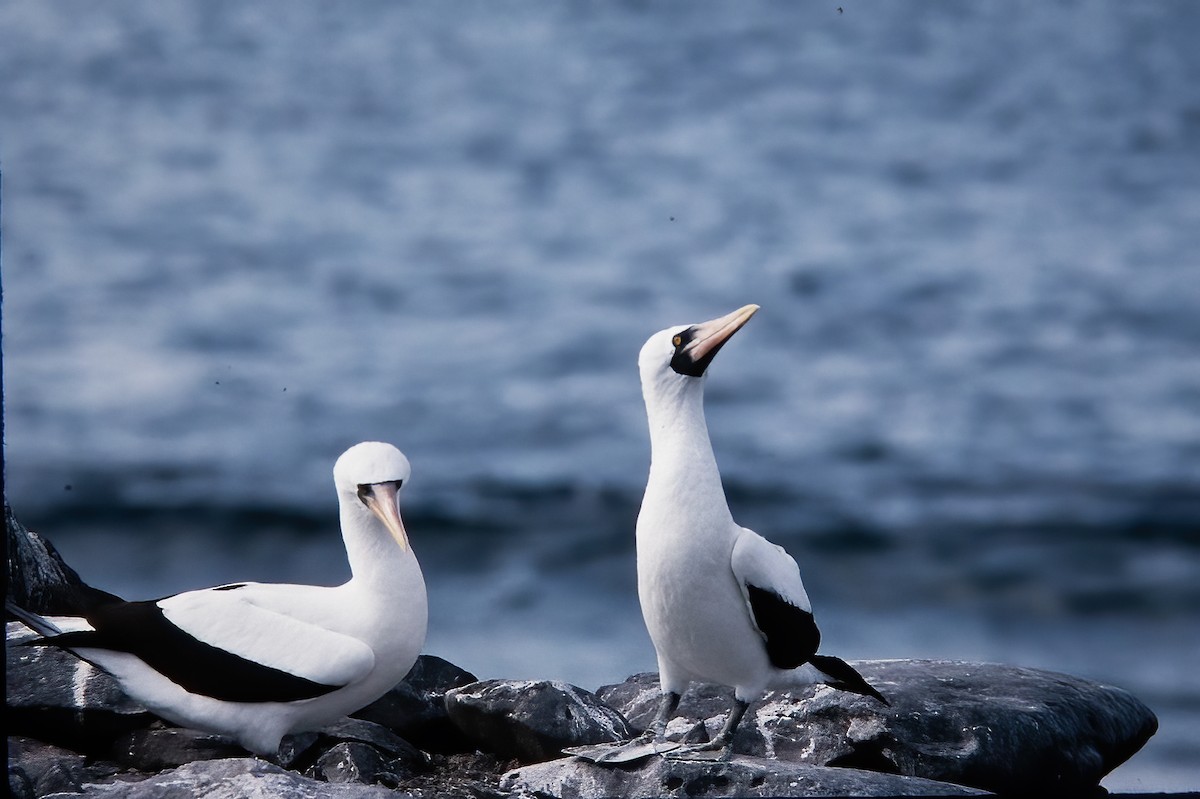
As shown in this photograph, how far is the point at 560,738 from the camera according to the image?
5.22 meters

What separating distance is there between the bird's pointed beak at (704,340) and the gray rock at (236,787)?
1708 mm

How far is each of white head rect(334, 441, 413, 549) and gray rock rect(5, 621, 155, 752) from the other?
3.91 feet

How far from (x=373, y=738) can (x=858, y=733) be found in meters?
1.89

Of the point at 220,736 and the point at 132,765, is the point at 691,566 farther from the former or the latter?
the point at 132,765

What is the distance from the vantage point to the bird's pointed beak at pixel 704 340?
4.81 meters

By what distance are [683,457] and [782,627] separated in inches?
28.3

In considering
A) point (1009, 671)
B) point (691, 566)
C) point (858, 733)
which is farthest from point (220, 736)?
point (1009, 671)

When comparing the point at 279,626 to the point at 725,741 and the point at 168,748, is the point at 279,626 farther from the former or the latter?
the point at 725,741

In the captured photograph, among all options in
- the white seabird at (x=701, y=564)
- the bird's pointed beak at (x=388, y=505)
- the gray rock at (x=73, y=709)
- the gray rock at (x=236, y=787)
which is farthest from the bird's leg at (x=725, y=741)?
the gray rock at (x=73, y=709)

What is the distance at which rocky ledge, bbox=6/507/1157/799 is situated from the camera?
4781 millimetres

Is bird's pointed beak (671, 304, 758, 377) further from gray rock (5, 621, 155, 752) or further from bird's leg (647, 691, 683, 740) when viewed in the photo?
gray rock (5, 621, 155, 752)

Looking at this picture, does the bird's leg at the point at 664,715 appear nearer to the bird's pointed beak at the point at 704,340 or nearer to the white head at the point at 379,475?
the white head at the point at 379,475

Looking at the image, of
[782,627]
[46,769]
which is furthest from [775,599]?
[46,769]

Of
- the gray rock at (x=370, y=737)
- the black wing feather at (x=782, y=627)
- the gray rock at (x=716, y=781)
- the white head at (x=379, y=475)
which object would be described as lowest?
the gray rock at (x=716, y=781)
